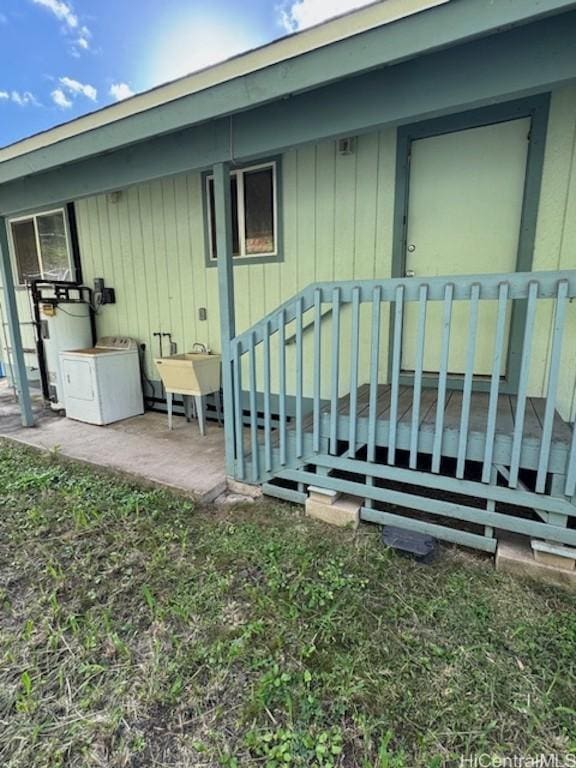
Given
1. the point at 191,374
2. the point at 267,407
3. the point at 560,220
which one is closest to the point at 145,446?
the point at 191,374

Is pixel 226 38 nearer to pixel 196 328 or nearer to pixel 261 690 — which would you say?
pixel 196 328

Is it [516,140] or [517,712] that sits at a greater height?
[516,140]

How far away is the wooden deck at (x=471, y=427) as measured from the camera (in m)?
1.92

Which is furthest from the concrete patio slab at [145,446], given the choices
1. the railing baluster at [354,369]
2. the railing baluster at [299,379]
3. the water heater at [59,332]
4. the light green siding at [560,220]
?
the light green siding at [560,220]

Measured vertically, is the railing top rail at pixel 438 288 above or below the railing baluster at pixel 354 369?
above

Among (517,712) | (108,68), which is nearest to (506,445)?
(517,712)

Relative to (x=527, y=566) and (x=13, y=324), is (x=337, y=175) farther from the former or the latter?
(x=13, y=324)

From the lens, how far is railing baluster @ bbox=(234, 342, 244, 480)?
265 centimetres

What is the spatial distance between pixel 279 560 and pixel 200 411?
2.02 metres

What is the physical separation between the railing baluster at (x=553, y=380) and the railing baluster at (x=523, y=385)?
0.09 meters

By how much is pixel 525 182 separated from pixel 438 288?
1293 mm

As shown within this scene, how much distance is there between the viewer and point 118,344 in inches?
185

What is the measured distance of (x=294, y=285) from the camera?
A: 11.5 feet

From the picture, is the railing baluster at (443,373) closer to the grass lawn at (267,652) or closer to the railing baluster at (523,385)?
Answer: the railing baluster at (523,385)
